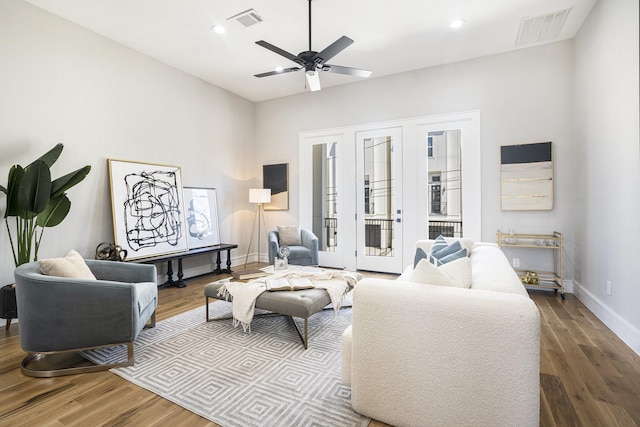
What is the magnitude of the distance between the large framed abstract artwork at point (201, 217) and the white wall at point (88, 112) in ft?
0.75

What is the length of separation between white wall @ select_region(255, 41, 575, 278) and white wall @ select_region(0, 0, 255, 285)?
2.55m

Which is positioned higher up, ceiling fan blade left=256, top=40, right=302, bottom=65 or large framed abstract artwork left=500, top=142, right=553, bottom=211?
ceiling fan blade left=256, top=40, right=302, bottom=65

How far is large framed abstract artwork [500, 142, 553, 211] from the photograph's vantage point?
160 inches

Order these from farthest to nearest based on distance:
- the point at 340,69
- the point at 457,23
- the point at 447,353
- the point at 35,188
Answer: the point at 457,23, the point at 340,69, the point at 35,188, the point at 447,353

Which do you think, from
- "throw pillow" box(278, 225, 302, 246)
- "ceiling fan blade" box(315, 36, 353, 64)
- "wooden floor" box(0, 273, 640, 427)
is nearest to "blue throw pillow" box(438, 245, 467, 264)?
"wooden floor" box(0, 273, 640, 427)

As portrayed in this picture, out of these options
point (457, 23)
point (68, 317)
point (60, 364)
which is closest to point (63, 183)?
point (68, 317)

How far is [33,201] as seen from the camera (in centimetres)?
281

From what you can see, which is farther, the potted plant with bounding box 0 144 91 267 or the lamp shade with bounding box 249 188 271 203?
the lamp shade with bounding box 249 188 271 203

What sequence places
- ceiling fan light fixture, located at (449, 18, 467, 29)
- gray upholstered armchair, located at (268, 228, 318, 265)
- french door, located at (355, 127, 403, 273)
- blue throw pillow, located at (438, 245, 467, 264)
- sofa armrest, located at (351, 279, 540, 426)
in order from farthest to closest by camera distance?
1. french door, located at (355, 127, 403, 273)
2. gray upholstered armchair, located at (268, 228, 318, 265)
3. ceiling fan light fixture, located at (449, 18, 467, 29)
4. blue throw pillow, located at (438, 245, 467, 264)
5. sofa armrest, located at (351, 279, 540, 426)

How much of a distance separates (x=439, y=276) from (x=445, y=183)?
347 centimetres

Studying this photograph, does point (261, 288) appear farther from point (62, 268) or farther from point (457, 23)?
point (457, 23)

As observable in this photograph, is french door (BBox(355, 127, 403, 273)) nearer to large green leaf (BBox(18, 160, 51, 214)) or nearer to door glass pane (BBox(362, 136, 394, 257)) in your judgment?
door glass pane (BBox(362, 136, 394, 257))

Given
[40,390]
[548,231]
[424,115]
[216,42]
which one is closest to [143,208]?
[216,42]

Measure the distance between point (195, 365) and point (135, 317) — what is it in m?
0.55
